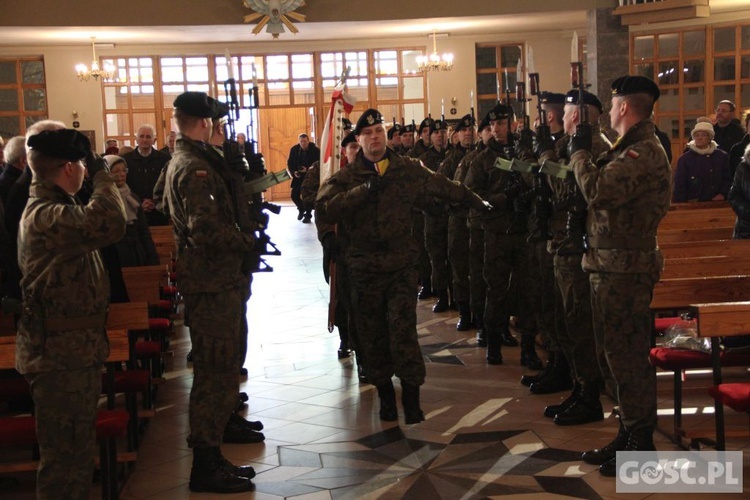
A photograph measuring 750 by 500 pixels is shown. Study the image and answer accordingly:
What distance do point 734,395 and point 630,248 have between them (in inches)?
31.9

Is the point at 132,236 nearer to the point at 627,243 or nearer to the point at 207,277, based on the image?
the point at 207,277

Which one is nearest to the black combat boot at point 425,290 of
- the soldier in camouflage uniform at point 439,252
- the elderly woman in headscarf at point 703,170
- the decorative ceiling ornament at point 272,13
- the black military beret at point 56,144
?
the soldier in camouflage uniform at point 439,252

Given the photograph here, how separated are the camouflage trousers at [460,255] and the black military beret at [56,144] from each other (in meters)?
5.01

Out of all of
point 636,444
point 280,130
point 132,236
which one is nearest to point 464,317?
point 132,236

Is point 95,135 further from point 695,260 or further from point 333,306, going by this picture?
point 695,260

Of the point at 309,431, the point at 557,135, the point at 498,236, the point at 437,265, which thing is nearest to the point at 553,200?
the point at 557,135

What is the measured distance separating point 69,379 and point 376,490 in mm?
1605

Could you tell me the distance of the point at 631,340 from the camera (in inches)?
167

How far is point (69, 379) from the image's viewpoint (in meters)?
3.49

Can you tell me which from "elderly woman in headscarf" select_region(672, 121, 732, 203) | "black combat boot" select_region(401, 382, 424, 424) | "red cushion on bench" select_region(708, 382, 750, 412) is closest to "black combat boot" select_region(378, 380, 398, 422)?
"black combat boot" select_region(401, 382, 424, 424)

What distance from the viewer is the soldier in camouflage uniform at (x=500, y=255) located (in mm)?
6648

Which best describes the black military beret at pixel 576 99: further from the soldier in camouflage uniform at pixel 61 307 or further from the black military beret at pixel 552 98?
the soldier in camouflage uniform at pixel 61 307

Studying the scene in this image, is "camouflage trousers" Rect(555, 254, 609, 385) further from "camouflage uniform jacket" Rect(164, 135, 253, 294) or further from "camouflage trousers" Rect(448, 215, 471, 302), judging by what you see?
"camouflage trousers" Rect(448, 215, 471, 302)

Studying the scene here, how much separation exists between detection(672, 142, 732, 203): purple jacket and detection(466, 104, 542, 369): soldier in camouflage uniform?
3558 mm
